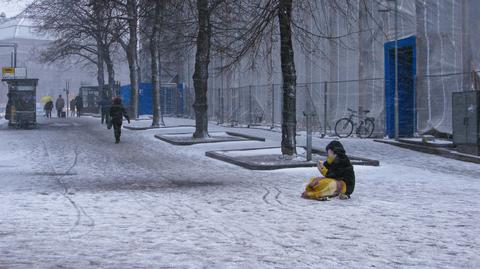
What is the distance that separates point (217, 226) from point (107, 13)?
20.1 meters

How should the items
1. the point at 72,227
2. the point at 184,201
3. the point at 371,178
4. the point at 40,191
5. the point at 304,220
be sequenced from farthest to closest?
1. the point at 371,178
2. the point at 40,191
3. the point at 184,201
4. the point at 304,220
5. the point at 72,227

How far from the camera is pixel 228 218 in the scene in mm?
8648

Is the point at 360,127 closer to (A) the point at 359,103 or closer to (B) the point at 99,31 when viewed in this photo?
(A) the point at 359,103

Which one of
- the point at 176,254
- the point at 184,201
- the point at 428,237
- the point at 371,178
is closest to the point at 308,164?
the point at 371,178

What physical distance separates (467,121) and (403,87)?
6.91 metres

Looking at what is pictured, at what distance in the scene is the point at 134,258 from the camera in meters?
6.35

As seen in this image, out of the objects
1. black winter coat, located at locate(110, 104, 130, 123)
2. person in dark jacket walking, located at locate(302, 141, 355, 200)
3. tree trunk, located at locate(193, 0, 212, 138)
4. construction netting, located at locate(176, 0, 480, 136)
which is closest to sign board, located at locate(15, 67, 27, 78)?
construction netting, located at locate(176, 0, 480, 136)

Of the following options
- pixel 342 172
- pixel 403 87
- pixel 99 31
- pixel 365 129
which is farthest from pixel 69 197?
pixel 99 31

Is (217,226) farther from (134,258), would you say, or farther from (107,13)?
(107,13)

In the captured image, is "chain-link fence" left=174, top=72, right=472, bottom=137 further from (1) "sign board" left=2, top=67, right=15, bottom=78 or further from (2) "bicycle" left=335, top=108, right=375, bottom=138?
(1) "sign board" left=2, top=67, right=15, bottom=78

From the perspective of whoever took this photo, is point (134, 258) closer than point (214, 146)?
Yes

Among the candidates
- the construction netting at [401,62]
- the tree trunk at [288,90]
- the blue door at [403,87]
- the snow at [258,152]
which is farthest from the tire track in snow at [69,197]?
the blue door at [403,87]

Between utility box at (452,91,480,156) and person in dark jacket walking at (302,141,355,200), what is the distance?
7.09 m

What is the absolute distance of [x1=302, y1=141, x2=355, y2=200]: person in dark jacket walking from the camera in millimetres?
10320
